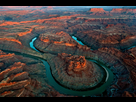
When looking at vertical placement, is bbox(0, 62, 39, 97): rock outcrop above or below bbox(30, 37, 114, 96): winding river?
above

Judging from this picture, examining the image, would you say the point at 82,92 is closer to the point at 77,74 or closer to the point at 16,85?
the point at 77,74

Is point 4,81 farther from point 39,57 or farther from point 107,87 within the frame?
point 107,87

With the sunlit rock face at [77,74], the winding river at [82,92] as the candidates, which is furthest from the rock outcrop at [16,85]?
the sunlit rock face at [77,74]

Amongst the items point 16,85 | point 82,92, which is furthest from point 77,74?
point 16,85

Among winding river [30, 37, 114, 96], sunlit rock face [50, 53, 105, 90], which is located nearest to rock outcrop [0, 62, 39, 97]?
winding river [30, 37, 114, 96]

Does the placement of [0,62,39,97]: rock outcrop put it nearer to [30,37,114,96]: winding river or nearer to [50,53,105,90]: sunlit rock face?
[30,37,114,96]: winding river

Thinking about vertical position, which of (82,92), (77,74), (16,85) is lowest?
(82,92)

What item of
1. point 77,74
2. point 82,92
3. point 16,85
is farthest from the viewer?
point 77,74

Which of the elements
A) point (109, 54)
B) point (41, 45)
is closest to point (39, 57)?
point (41, 45)
